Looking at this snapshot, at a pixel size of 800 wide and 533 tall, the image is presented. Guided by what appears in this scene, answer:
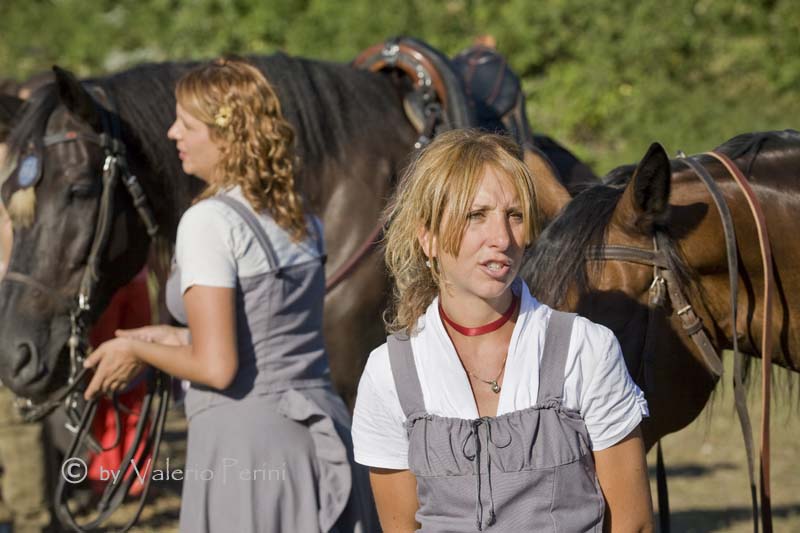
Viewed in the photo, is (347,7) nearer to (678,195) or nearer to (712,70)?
(712,70)

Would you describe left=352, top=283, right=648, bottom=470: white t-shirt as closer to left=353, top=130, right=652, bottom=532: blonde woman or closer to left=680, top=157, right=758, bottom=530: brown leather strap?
left=353, top=130, right=652, bottom=532: blonde woman

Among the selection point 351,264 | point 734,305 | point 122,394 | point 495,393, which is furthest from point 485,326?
point 122,394

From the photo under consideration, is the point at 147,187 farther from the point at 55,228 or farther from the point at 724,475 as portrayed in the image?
the point at 724,475

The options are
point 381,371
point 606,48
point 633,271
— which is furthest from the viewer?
point 606,48

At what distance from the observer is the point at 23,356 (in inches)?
128

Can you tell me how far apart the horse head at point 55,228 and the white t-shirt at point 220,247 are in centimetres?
85

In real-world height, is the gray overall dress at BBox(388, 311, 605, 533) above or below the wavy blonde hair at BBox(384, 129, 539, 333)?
below

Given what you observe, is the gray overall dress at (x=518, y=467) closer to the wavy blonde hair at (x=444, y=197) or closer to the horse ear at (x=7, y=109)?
the wavy blonde hair at (x=444, y=197)

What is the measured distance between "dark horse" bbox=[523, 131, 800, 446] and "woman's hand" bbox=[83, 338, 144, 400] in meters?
1.09

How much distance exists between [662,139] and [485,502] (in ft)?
29.4

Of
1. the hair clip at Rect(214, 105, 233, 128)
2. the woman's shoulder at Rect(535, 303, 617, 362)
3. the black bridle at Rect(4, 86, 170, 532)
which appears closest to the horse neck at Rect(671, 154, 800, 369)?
the woman's shoulder at Rect(535, 303, 617, 362)

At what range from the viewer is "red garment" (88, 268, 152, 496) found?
4824mm

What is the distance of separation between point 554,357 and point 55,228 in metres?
2.04

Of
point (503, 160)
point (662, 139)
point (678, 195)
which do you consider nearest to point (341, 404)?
point (678, 195)
